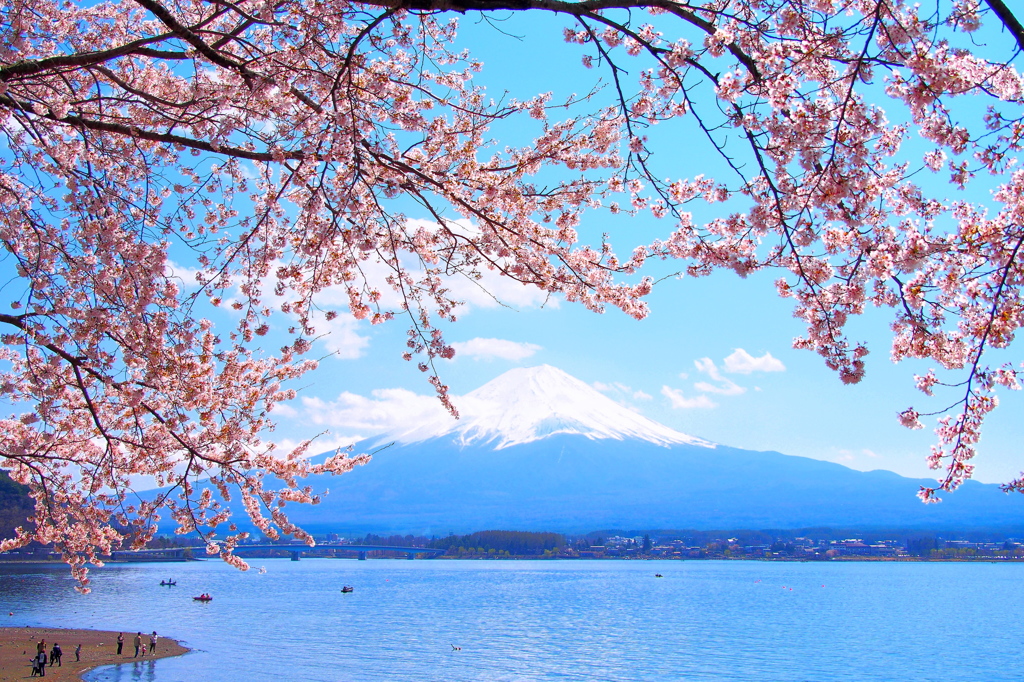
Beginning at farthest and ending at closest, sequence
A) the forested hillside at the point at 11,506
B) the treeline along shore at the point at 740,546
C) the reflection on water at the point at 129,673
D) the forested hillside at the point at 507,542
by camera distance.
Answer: the forested hillside at the point at 507,542, the treeline along shore at the point at 740,546, the forested hillside at the point at 11,506, the reflection on water at the point at 129,673

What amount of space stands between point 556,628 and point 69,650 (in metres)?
19.3

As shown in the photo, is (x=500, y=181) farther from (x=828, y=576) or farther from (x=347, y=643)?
(x=828, y=576)

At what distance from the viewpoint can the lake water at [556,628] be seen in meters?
23.1

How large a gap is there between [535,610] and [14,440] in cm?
3988

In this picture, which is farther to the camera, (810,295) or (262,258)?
(262,258)

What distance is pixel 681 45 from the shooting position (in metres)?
2.74

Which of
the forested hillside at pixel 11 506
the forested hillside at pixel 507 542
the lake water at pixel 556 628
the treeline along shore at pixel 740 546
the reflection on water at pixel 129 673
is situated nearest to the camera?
the reflection on water at pixel 129 673

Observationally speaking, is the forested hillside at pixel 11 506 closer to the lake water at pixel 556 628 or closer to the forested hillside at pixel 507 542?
the lake water at pixel 556 628

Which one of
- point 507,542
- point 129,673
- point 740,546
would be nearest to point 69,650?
point 129,673

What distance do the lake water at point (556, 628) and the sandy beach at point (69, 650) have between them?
3.03 ft

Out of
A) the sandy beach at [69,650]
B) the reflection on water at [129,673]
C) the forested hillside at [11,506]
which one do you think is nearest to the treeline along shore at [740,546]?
the forested hillside at [11,506]

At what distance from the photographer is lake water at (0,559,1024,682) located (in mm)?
23094

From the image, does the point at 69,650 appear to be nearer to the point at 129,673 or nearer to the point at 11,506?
the point at 129,673

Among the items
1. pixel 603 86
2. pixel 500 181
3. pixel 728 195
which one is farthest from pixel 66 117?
pixel 728 195
